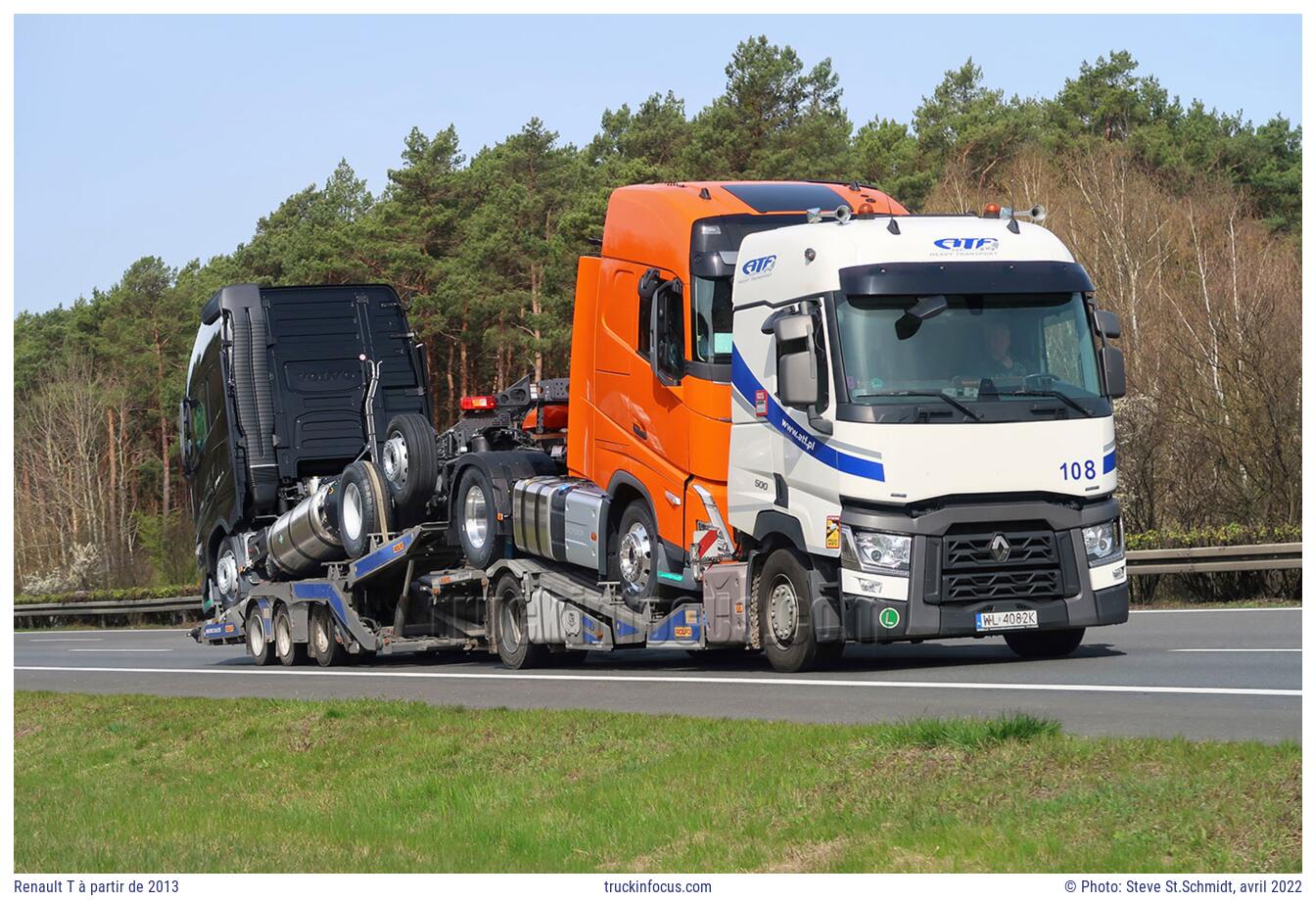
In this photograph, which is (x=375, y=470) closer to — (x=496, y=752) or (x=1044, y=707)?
(x=496, y=752)

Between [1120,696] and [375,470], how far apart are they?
10.0 m

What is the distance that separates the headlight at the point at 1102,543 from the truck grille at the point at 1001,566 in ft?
0.89

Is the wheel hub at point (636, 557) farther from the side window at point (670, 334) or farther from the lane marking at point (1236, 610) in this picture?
the lane marking at point (1236, 610)

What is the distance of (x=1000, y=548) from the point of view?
1288 centimetres

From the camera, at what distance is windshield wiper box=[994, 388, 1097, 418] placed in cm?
1291

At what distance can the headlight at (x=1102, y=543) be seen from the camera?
13.1m

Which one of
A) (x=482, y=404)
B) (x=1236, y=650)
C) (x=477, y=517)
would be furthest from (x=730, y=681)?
(x=482, y=404)

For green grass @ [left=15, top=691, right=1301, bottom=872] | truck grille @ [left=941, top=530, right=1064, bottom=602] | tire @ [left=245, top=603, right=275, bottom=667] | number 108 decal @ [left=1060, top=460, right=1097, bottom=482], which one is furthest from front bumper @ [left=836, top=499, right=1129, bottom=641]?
tire @ [left=245, top=603, right=275, bottom=667]

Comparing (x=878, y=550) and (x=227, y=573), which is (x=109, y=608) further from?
(x=878, y=550)

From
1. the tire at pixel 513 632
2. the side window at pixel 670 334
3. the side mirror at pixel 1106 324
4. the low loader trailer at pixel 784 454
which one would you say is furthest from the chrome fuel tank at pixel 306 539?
the side mirror at pixel 1106 324

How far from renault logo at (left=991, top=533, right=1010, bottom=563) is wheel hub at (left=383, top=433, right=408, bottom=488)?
24.6ft

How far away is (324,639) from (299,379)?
3.07 meters

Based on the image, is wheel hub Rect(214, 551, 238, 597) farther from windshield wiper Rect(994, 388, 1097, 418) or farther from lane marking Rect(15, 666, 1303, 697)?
windshield wiper Rect(994, 388, 1097, 418)

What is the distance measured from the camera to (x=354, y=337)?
69.8 feet
